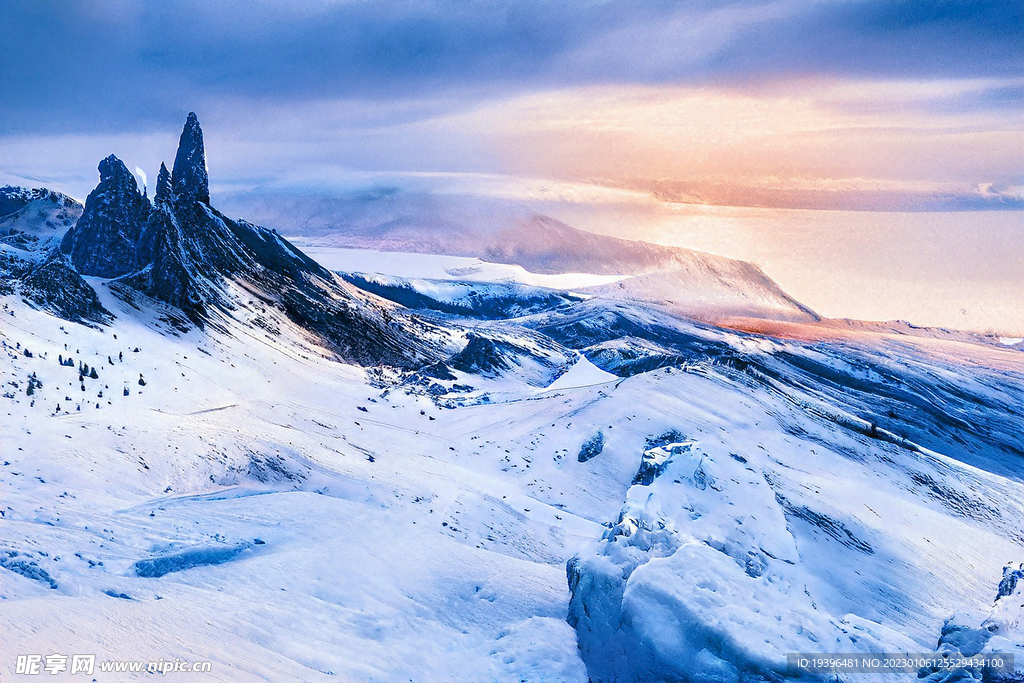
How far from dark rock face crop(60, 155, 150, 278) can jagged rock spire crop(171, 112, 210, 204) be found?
929cm

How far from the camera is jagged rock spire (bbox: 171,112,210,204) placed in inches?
4825

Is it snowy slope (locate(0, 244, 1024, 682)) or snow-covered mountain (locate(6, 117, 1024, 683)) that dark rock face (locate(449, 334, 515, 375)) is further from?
snowy slope (locate(0, 244, 1024, 682))

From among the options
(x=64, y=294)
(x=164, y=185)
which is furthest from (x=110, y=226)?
(x=64, y=294)

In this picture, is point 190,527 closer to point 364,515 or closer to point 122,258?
point 364,515

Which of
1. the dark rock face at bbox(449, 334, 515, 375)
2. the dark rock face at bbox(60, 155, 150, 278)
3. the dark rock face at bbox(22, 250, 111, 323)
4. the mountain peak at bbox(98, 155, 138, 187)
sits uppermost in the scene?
the mountain peak at bbox(98, 155, 138, 187)

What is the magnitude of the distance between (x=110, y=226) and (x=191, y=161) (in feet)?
64.7

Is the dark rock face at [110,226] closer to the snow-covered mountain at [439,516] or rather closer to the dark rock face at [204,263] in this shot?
the dark rock face at [204,263]

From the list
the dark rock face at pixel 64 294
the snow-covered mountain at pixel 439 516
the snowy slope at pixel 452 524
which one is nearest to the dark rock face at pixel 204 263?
the snow-covered mountain at pixel 439 516

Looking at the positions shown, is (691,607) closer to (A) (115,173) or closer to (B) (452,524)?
(B) (452,524)

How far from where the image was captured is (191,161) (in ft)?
403

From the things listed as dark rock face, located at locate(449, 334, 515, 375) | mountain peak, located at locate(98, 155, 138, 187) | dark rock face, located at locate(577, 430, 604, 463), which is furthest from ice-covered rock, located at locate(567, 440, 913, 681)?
mountain peak, located at locate(98, 155, 138, 187)

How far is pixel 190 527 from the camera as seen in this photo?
27734 mm

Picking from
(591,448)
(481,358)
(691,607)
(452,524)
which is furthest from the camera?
(481,358)

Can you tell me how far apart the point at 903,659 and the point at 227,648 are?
65.9ft
